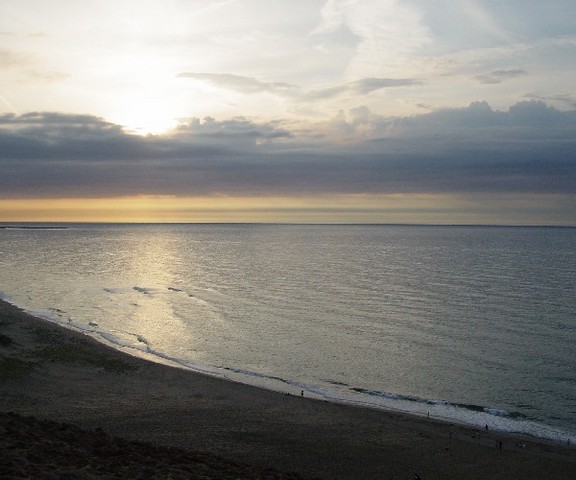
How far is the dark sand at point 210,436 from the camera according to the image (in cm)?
1473

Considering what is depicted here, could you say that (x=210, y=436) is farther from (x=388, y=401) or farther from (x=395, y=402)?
(x=395, y=402)

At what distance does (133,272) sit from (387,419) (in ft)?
236

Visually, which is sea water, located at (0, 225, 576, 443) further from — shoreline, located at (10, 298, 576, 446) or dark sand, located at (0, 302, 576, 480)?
dark sand, located at (0, 302, 576, 480)

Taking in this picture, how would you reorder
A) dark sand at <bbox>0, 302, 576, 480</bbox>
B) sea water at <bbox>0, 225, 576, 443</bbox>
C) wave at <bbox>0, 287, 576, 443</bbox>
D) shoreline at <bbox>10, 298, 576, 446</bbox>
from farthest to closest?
sea water at <bbox>0, 225, 576, 443</bbox>
wave at <bbox>0, 287, 576, 443</bbox>
shoreline at <bbox>10, 298, 576, 446</bbox>
dark sand at <bbox>0, 302, 576, 480</bbox>

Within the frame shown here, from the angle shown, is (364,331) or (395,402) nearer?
(395,402)

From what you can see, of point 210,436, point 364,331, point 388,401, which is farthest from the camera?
point 364,331

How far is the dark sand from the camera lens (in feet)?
48.3

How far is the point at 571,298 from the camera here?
58812 millimetres

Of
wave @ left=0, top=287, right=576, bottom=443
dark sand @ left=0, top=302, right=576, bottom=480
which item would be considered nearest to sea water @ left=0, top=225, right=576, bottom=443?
wave @ left=0, top=287, right=576, bottom=443

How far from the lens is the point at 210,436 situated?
20.6m

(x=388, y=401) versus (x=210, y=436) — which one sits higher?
(x=210, y=436)

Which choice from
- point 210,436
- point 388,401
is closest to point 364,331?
point 388,401

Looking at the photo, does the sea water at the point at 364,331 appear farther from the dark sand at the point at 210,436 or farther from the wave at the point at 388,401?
the dark sand at the point at 210,436

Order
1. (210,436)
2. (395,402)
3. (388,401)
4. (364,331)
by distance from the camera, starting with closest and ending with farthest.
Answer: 1. (210,436)
2. (395,402)
3. (388,401)
4. (364,331)
